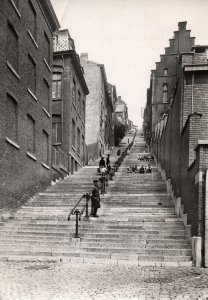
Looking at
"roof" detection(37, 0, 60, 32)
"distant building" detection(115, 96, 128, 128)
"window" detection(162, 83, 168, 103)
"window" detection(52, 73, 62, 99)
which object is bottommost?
"window" detection(52, 73, 62, 99)

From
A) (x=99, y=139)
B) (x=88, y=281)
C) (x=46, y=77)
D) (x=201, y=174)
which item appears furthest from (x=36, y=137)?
(x=99, y=139)

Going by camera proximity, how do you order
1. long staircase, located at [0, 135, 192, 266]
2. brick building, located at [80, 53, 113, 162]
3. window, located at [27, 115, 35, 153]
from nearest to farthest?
long staircase, located at [0, 135, 192, 266], window, located at [27, 115, 35, 153], brick building, located at [80, 53, 113, 162]

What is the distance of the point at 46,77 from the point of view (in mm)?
22172

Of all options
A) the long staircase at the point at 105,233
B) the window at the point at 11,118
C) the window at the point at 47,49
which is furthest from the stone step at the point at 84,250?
the window at the point at 47,49

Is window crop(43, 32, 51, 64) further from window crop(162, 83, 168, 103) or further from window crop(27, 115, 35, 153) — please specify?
window crop(162, 83, 168, 103)

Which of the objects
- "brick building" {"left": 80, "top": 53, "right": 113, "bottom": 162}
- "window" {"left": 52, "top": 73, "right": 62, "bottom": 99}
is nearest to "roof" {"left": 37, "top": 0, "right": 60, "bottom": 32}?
"window" {"left": 52, "top": 73, "right": 62, "bottom": 99}

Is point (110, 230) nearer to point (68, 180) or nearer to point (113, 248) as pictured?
point (113, 248)

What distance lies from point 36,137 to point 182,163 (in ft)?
25.6

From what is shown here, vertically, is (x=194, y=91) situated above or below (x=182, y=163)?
above

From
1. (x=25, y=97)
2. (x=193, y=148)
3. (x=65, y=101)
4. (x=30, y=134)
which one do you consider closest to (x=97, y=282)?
(x=193, y=148)

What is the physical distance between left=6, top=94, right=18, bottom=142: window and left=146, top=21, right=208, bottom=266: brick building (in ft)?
21.4

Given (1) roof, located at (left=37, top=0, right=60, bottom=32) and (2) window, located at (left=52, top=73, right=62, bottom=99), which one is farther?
(2) window, located at (left=52, top=73, right=62, bottom=99)

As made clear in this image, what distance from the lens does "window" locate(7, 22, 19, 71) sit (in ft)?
54.5

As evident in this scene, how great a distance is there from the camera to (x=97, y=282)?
29.2 ft
